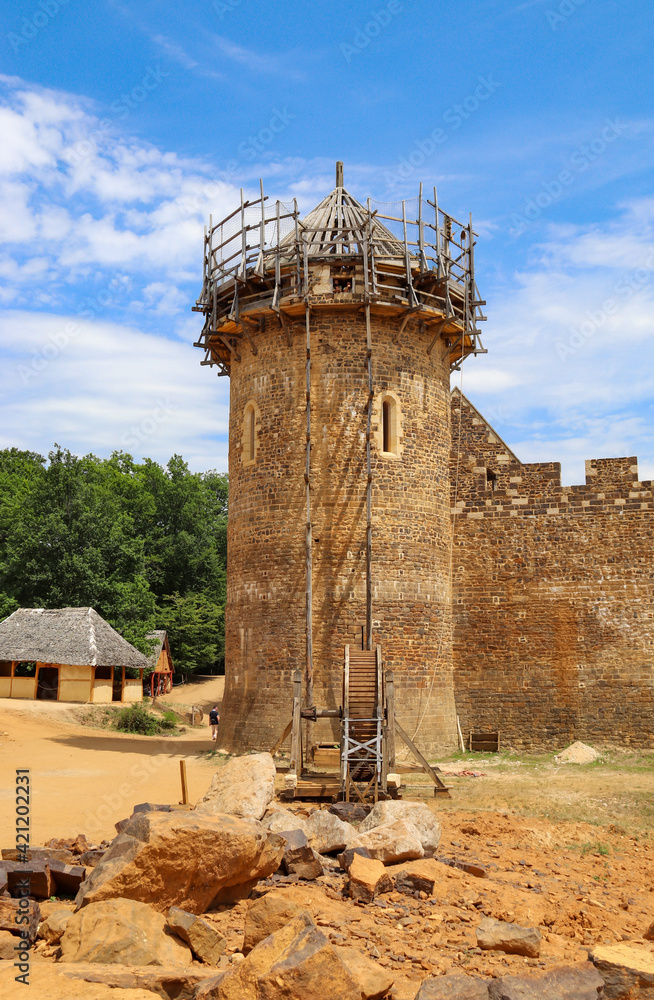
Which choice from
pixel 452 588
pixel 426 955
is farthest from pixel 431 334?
pixel 426 955

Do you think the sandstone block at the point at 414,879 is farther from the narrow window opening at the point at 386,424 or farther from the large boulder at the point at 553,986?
the narrow window opening at the point at 386,424

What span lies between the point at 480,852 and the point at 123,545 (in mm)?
29053

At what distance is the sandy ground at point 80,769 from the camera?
37.7ft

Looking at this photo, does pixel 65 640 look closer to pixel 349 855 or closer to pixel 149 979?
pixel 349 855

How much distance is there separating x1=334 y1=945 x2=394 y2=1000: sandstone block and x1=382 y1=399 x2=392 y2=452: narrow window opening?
13.2 metres

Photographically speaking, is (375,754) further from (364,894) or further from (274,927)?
(274,927)

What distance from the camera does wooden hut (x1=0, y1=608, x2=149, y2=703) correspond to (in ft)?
97.3

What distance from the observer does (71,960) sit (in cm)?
638

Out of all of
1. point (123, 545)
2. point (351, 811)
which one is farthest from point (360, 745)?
point (123, 545)

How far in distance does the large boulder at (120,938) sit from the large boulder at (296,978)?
3.28 ft

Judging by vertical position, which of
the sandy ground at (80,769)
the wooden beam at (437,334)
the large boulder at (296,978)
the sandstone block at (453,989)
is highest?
the wooden beam at (437,334)

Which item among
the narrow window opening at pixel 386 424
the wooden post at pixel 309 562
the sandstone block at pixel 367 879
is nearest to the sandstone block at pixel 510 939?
the sandstone block at pixel 367 879

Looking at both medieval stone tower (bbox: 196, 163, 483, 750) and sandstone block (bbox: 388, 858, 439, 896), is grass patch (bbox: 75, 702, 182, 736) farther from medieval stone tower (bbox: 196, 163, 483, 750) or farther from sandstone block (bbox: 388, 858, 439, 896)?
sandstone block (bbox: 388, 858, 439, 896)

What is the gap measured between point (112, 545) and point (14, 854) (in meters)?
28.6
